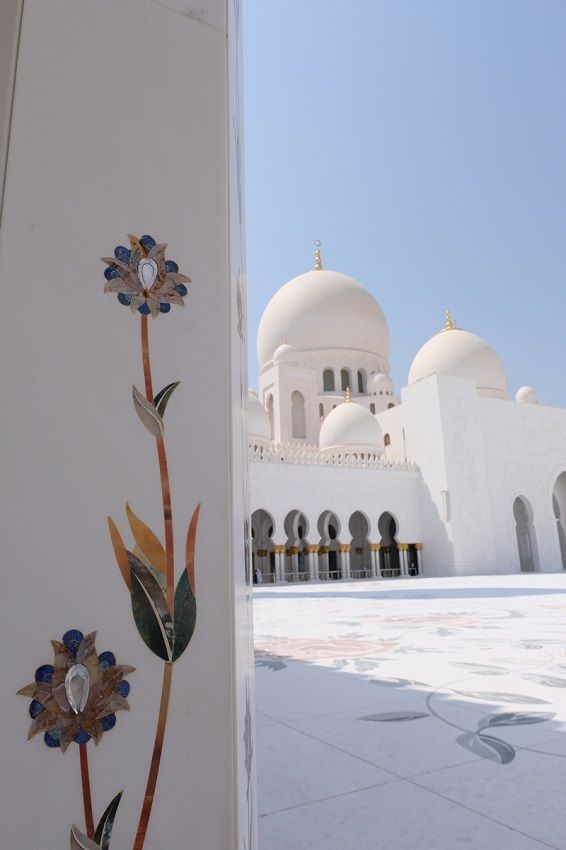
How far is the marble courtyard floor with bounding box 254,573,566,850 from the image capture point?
946 millimetres

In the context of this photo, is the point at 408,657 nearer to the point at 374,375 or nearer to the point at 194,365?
the point at 194,365

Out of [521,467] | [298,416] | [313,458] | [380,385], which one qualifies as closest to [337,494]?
[313,458]

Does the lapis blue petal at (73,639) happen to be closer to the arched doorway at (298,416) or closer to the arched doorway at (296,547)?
the arched doorway at (296,547)

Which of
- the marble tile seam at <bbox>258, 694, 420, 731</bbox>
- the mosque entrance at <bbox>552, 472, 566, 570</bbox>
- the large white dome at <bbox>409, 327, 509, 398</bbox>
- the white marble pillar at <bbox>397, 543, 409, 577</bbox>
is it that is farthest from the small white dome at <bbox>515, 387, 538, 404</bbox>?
the marble tile seam at <bbox>258, 694, 420, 731</bbox>

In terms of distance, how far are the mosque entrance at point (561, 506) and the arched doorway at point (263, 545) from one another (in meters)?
7.74

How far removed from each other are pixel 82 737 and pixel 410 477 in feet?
46.1

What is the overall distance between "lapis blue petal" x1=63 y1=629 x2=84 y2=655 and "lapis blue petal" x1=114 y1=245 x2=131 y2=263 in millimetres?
344

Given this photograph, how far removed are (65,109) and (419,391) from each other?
14025 millimetres

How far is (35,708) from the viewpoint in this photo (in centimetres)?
46

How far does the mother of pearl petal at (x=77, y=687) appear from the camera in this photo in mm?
479

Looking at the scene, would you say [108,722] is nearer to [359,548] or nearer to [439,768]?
[439,768]

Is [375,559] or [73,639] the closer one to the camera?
[73,639]

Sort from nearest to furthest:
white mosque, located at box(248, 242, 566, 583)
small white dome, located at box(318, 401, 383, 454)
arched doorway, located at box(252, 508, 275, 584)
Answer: white mosque, located at box(248, 242, 566, 583)
arched doorway, located at box(252, 508, 275, 584)
small white dome, located at box(318, 401, 383, 454)

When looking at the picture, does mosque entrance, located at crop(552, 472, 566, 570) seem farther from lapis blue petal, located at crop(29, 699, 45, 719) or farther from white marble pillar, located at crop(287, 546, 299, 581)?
lapis blue petal, located at crop(29, 699, 45, 719)
